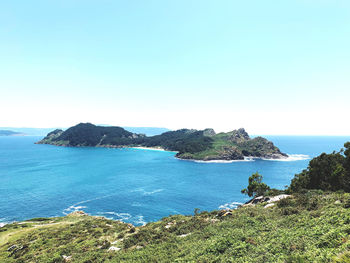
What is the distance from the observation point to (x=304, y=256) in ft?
41.2

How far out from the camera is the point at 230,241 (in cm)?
1906

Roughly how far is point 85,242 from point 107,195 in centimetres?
7864

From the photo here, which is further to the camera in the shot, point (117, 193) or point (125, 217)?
point (117, 193)

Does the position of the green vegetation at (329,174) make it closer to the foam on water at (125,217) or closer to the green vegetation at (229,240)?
the green vegetation at (229,240)

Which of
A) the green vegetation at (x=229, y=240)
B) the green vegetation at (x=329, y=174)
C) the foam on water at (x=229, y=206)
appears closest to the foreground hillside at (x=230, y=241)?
the green vegetation at (x=229, y=240)

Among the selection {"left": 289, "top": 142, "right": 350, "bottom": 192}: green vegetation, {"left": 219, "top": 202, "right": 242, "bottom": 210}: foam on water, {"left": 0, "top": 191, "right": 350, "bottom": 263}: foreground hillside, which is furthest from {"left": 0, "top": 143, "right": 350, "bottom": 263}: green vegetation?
{"left": 219, "top": 202, "right": 242, "bottom": 210}: foam on water

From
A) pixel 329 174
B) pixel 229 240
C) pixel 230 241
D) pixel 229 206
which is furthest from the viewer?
pixel 229 206

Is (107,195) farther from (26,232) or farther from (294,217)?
(294,217)

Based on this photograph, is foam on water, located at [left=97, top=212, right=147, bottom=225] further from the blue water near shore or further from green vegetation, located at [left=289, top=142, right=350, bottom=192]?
green vegetation, located at [left=289, top=142, right=350, bottom=192]

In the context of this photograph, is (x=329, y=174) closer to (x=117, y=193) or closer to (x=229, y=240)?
(x=229, y=240)

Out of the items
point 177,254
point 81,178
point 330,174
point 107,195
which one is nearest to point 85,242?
point 177,254

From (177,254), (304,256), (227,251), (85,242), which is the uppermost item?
(304,256)

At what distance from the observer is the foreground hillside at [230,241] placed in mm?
14291

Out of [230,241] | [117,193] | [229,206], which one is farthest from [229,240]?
[117,193]
